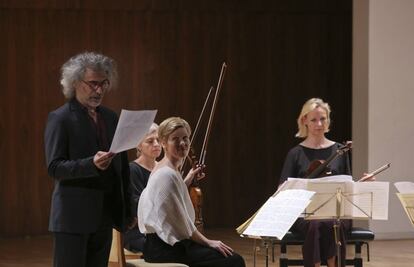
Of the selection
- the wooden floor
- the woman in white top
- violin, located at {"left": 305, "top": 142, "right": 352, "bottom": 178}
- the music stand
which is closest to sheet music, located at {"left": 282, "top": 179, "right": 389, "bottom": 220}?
the music stand

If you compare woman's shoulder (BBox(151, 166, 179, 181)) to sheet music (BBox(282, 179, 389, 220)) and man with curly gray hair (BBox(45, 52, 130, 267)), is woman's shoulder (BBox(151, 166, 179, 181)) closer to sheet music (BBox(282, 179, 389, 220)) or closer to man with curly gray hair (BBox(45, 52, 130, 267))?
man with curly gray hair (BBox(45, 52, 130, 267))

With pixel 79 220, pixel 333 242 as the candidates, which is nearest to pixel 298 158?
pixel 333 242

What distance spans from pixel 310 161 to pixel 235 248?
2256 mm

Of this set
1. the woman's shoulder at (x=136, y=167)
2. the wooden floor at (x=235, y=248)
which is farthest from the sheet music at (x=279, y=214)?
the wooden floor at (x=235, y=248)

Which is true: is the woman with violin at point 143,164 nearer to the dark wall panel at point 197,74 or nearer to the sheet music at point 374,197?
the sheet music at point 374,197

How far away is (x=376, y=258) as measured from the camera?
754cm

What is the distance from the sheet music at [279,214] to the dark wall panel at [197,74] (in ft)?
15.5

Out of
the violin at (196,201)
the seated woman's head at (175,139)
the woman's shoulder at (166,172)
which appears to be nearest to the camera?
the woman's shoulder at (166,172)

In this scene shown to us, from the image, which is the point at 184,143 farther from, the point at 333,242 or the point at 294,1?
the point at 294,1

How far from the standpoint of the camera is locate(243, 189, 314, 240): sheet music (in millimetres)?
4625

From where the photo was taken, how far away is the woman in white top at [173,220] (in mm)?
4629

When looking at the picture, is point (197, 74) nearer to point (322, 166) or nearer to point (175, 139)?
point (322, 166)

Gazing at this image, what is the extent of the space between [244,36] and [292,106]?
0.94m

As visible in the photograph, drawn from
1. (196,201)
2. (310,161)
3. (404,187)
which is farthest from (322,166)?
(404,187)
